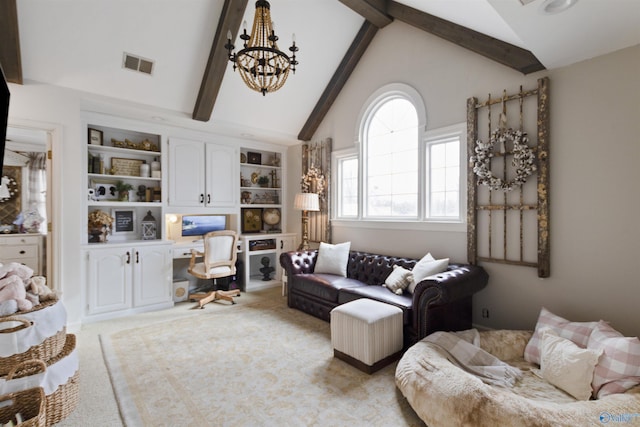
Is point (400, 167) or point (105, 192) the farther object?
point (105, 192)

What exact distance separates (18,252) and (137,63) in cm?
344

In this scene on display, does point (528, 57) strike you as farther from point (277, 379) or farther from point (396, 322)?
point (277, 379)

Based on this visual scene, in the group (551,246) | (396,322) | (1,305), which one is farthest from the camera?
(551,246)

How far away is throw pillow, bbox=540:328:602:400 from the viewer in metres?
2.02

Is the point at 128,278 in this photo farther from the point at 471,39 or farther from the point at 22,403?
the point at 471,39

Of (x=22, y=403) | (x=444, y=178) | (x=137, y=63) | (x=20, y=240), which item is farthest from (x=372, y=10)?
(x=20, y=240)

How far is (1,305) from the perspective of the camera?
6.27 feet

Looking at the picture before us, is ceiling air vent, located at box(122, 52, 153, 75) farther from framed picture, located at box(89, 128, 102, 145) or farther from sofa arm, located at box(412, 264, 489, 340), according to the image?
sofa arm, located at box(412, 264, 489, 340)

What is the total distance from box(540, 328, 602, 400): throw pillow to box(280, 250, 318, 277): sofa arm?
2.75m

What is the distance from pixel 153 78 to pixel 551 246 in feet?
15.6

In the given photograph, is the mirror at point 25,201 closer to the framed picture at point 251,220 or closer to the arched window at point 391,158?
the framed picture at point 251,220

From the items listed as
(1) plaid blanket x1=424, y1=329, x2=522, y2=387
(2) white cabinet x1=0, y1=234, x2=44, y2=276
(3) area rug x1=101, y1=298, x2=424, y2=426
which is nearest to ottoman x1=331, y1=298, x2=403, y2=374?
(3) area rug x1=101, y1=298, x2=424, y2=426

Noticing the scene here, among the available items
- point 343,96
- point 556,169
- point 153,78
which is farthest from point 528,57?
point 153,78

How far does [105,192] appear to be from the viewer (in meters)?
4.30
